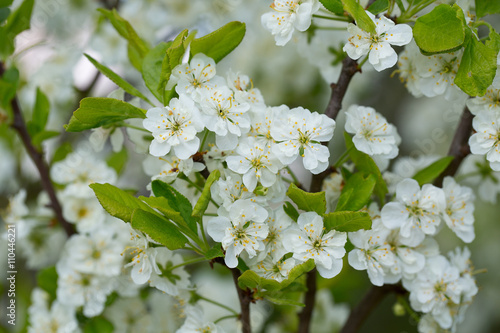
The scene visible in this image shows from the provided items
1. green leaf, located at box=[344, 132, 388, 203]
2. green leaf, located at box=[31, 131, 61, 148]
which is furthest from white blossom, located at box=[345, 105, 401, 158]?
green leaf, located at box=[31, 131, 61, 148]

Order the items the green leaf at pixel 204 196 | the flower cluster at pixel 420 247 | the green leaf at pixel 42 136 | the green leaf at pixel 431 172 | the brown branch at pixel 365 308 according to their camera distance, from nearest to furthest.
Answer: the green leaf at pixel 204 196 < the flower cluster at pixel 420 247 < the green leaf at pixel 431 172 < the brown branch at pixel 365 308 < the green leaf at pixel 42 136

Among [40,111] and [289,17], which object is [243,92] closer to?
[289,17]

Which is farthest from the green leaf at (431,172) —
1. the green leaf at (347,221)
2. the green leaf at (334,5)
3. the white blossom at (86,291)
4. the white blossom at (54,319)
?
the white blossom at (54,319)

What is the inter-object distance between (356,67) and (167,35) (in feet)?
3.94

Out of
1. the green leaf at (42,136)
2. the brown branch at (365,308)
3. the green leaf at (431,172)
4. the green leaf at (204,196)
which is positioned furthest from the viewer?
the green leaf at (42,136)

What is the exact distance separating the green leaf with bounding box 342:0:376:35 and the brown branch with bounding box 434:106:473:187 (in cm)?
35

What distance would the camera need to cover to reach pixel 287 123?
2.69 feet

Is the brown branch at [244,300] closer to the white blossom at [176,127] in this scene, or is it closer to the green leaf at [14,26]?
the white blossom at [176,127]

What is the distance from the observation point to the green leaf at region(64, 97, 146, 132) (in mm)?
820

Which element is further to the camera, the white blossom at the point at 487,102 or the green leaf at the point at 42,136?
the green leaf at the point at 42,136

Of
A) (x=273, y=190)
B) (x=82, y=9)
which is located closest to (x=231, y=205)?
(x=273, y=190)

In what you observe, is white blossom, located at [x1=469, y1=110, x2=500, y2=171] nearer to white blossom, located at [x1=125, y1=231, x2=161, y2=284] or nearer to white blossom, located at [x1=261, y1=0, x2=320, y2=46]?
white blossom, located at [x1=261, y1=0, x2=320, y2=46]

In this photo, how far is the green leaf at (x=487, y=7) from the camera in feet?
2.88

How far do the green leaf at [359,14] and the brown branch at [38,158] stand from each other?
812 mm
